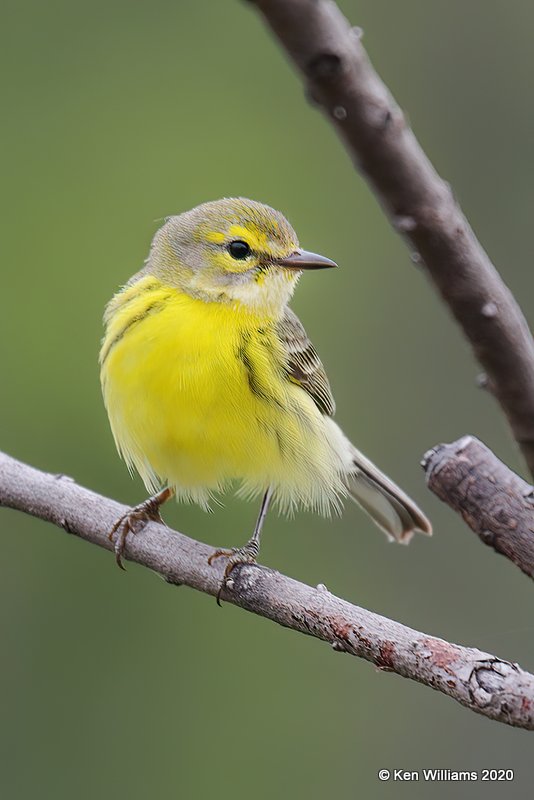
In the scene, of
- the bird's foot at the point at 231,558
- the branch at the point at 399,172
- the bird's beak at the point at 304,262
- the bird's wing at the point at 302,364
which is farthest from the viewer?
the bird's wing at the point at 302,364

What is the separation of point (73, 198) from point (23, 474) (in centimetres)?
513

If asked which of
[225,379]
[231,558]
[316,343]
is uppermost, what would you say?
[316,343]

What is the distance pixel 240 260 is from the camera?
4.34 meters

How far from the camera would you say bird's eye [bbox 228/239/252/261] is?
A: 435 cm

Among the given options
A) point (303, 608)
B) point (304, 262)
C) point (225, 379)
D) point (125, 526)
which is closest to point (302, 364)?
point (304, 262)

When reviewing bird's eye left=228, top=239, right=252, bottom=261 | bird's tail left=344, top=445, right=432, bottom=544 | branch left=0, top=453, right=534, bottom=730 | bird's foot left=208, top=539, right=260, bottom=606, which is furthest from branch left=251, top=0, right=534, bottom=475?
bird's tail left=344, top=445, right=432, bottom=544

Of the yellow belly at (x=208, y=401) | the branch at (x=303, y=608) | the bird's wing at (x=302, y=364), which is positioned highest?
the bird's wing at (x=302, y=364)

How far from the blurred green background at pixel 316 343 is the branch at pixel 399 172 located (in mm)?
6263

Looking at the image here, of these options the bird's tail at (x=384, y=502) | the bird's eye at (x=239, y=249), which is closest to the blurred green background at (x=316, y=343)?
the bird's tail at (x=384, y=502)

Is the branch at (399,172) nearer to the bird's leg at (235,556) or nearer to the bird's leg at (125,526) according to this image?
the bird's leg at (235,556)

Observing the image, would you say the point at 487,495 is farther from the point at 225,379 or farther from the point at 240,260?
the point at 240,260

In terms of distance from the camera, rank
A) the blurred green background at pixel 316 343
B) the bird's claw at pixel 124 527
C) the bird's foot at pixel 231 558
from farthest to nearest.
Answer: the blurred green background at pixel 316 343 < the bird's claw at pixel 124 527 < the bird's foot at pixel 231 558

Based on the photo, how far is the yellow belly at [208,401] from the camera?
393 centimetres

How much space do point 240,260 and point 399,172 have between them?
10.4 ft
